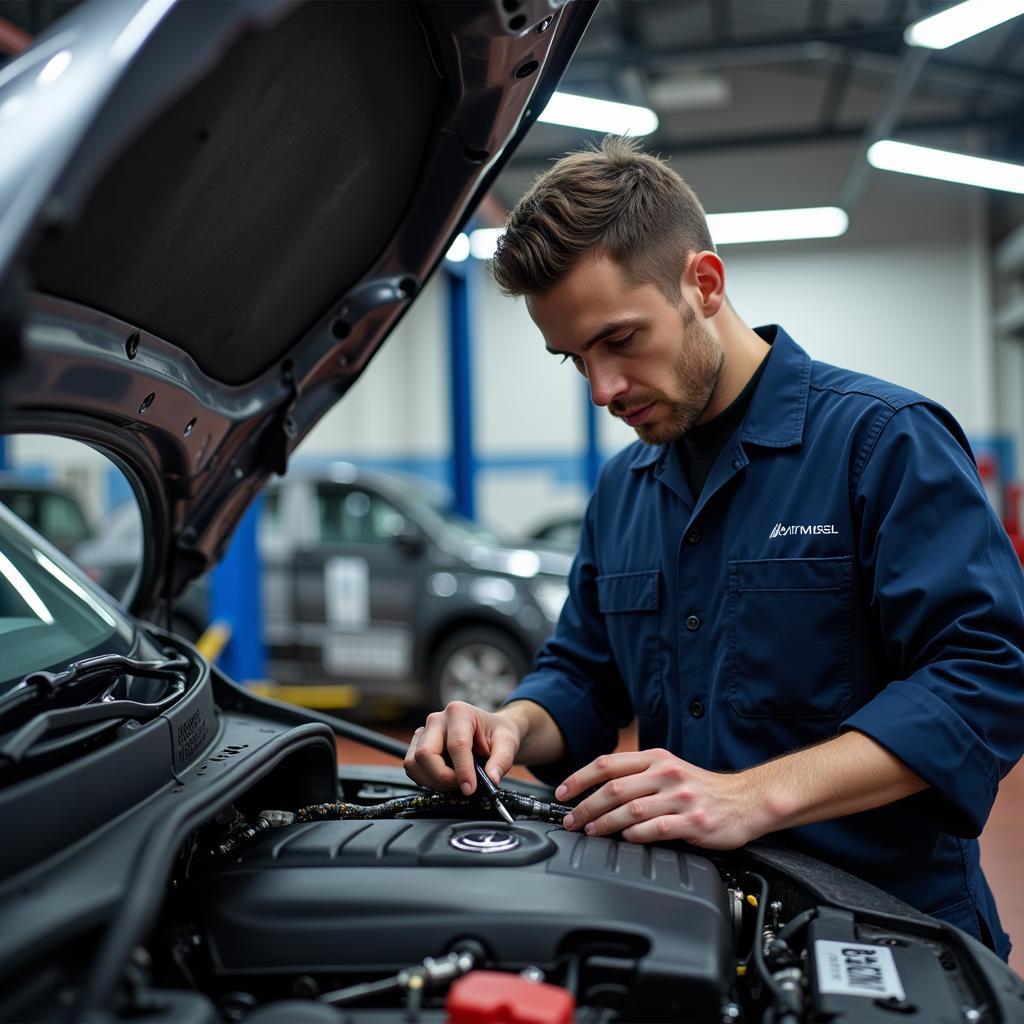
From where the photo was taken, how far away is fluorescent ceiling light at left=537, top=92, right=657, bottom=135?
5.39 meters

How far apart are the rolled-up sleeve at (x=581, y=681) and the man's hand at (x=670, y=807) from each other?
474 millimetres

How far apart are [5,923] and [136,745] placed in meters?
0.30

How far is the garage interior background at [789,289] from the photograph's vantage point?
1117 cm

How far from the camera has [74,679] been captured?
1.18 metres

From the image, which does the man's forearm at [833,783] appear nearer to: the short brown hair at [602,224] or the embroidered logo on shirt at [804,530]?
the embroidered logo on shirt at [804,530]

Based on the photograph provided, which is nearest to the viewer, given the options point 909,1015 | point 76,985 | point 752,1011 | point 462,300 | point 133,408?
point 76,985

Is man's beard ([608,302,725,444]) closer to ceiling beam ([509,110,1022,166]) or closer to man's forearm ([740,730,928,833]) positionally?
man's forearm ([740,730,928,833])

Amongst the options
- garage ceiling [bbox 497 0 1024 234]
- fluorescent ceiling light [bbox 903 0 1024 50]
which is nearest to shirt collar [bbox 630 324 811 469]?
fluorescent ceiling light [bbox 903 0 1024 50]

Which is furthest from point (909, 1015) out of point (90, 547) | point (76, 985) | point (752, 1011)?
point (90, 547)

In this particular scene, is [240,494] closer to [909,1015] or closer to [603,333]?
[603,333]

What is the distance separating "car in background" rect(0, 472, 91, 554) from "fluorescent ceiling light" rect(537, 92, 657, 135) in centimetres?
397

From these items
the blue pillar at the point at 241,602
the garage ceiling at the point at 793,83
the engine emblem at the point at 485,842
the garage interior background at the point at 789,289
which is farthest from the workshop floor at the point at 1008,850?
the garage interior background at the point at 789,289

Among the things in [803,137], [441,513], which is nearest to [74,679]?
[441,513]

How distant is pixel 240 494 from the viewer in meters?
1.73
